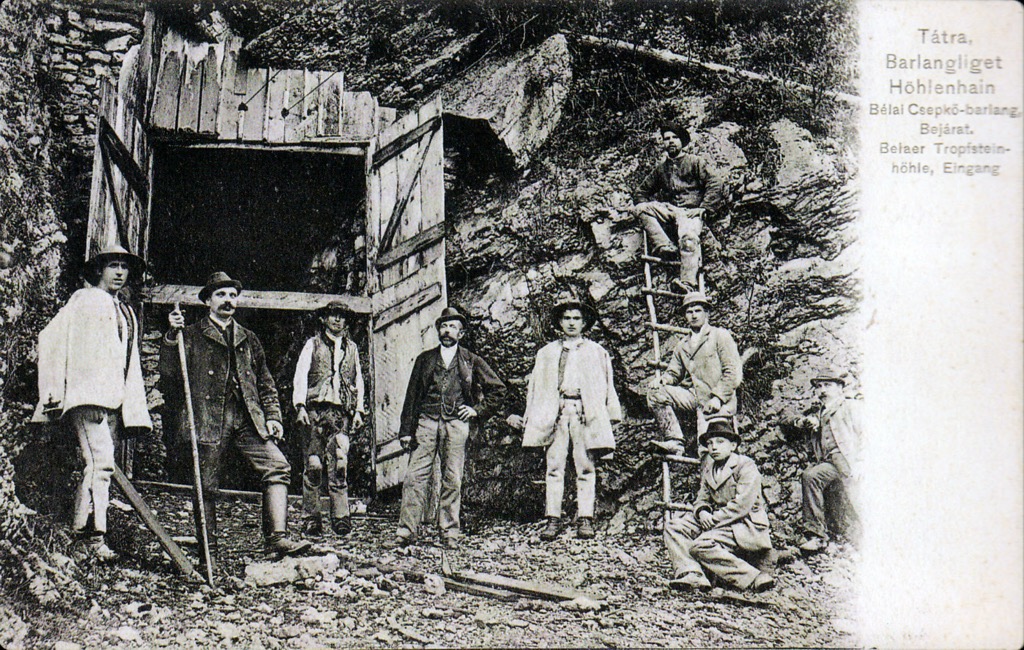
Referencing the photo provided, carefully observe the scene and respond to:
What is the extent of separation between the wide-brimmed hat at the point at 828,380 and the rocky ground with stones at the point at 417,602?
843 millimetres

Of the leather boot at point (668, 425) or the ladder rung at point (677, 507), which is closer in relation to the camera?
the ladder rung at point (677, 507)

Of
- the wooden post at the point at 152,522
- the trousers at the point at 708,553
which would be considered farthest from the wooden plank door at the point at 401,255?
the trousers at the point at 708,553

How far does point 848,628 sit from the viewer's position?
4.21m

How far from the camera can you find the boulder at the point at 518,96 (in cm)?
477

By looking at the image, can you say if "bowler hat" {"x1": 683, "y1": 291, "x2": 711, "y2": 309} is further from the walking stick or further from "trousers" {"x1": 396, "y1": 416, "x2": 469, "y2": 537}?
the walking stick

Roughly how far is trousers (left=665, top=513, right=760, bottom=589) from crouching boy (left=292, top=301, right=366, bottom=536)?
5.34 ft

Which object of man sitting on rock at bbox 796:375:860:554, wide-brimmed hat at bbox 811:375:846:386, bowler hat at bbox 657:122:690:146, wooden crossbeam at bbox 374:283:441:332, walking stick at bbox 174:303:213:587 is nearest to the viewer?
walking stick at bbox 174:303:213:587

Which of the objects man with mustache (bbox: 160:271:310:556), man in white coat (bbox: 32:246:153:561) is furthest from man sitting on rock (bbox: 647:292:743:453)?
man in white coat (bbox: 32:246:153:561)

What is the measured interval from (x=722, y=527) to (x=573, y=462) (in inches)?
31.3

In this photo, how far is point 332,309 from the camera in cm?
451

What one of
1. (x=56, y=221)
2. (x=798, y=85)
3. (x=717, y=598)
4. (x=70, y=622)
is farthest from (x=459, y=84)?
(x=70, y=622)

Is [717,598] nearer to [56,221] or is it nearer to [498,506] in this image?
[498,506]

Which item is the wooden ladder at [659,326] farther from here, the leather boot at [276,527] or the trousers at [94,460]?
the trousers at [94,460]

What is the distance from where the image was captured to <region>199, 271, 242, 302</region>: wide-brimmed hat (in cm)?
441
